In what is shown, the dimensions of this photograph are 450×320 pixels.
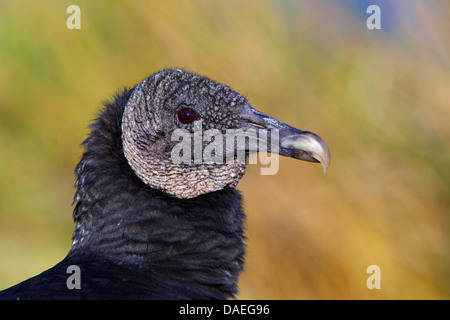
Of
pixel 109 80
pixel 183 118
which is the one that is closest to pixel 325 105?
pixel 109 80

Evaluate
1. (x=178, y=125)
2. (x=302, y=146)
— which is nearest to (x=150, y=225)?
(x=178, y=125)

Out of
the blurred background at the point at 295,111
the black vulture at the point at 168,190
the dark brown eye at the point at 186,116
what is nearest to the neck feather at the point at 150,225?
the black vulture at the point at 168,190

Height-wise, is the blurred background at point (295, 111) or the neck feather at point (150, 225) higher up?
the blurred background at point (295, 111)

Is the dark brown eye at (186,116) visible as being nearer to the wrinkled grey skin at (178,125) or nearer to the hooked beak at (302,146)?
the wrinkled grey skin at (178,125)

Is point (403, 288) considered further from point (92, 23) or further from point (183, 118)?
point (92, 23)

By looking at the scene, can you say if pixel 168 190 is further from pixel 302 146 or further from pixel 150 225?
pixel 302 146

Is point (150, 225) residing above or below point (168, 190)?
below
